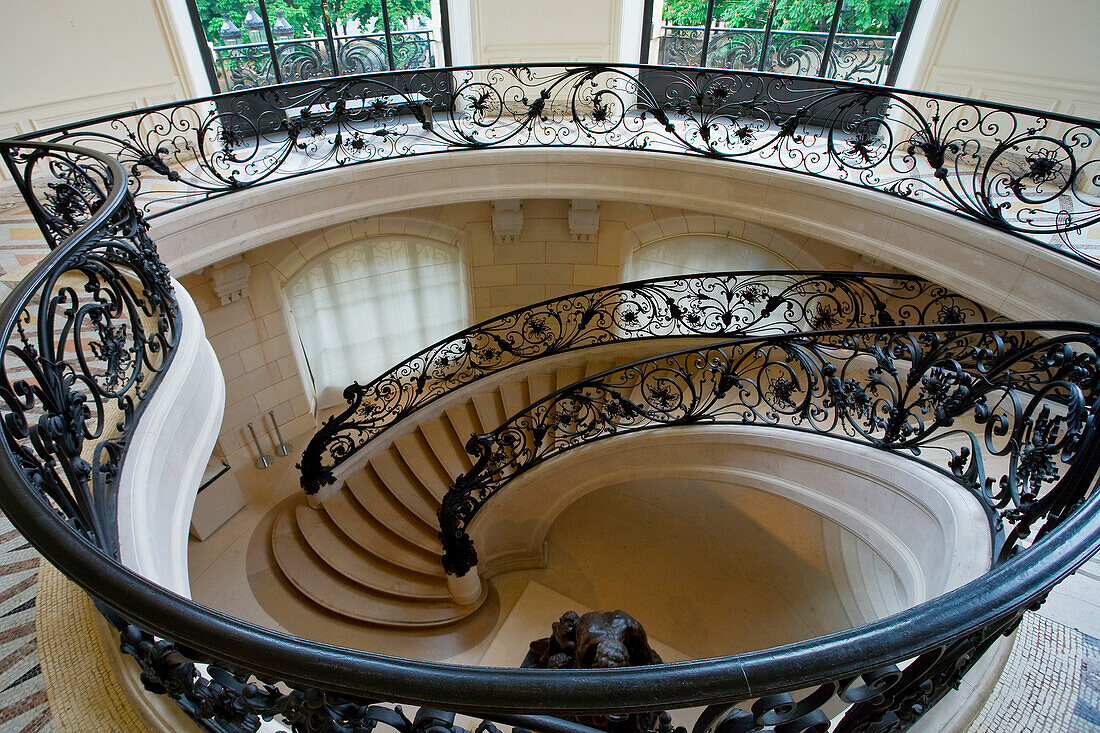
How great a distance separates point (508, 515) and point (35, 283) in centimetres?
547

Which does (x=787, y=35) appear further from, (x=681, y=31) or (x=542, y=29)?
(x=542, y=29)

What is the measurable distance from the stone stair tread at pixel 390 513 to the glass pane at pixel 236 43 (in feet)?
17.4

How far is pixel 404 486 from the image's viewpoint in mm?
7637

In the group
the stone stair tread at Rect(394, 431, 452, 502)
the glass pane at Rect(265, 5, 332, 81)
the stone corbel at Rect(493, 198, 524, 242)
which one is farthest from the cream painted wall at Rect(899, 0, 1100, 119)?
the stone stair tread at Rect(394, 431, 452, 502)

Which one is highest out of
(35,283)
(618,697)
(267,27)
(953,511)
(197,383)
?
(267,27)

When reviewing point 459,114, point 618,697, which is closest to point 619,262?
point 459,114

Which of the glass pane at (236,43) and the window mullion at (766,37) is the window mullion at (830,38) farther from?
the glass pane at (236,43)

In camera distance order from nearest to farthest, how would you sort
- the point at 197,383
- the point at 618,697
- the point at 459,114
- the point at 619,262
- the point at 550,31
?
the point at 618,697, the point at 197,383, the point at 550,31, the point at 459,114, the point at 619,262

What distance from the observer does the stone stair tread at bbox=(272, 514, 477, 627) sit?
6.59 meters

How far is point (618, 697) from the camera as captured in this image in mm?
1157

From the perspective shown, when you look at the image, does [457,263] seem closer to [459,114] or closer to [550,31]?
[459,114]

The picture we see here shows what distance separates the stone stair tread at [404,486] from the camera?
24.6 feet

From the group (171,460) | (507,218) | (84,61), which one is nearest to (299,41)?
(84,61)

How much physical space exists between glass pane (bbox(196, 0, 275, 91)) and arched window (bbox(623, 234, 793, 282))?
5726 mm
